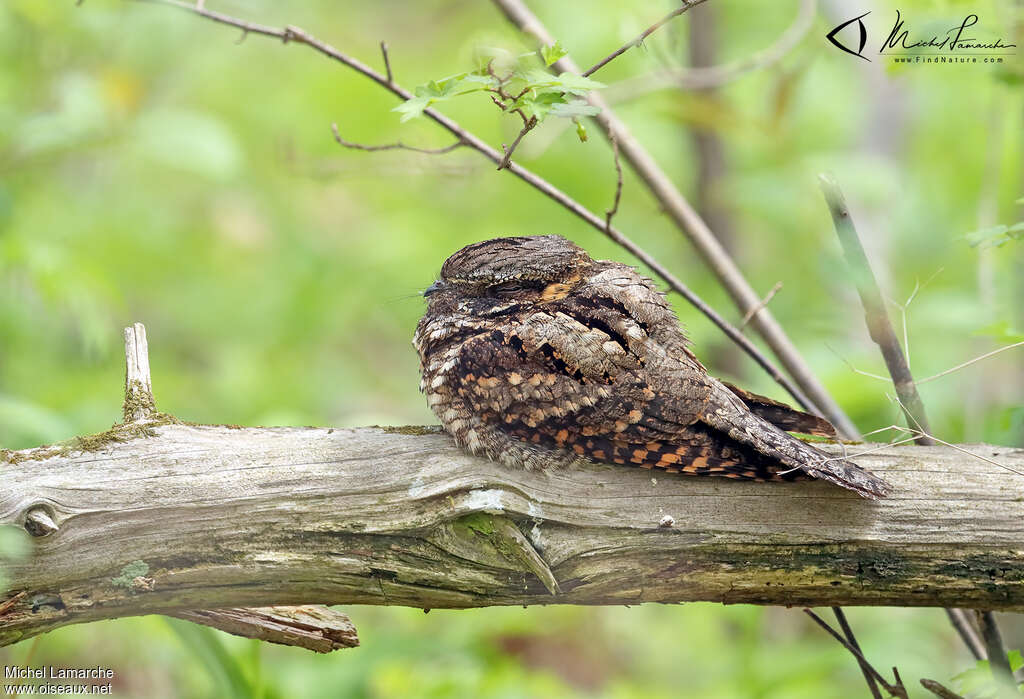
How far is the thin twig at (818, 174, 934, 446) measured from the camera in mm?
2107

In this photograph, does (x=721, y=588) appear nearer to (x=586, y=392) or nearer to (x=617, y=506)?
(x=617, y=506)

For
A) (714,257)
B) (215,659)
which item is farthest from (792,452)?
(215,659)

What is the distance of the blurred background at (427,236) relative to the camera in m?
3.32

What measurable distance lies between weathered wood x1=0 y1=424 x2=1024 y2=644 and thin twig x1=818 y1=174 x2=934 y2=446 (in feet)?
0.78

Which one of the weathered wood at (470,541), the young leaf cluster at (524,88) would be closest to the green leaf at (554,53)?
the young leaf cluster at (524,88)

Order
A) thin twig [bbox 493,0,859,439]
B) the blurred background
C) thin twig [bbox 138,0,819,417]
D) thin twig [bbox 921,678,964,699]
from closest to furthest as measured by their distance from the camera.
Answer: thin twig [bbox 921,678,964,699] → thin twig [bbox 138,0,819,417] → thin twig [bbox 493,0,859,439] → the blurred background

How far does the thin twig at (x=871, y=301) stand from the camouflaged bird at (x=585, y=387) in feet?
0.80

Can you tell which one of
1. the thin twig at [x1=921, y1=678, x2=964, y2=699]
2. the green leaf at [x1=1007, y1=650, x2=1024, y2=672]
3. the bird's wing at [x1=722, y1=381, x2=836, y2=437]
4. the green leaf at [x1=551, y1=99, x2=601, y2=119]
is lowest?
the thin twig at [x1=921, y1=678, x2=964, y2=699]

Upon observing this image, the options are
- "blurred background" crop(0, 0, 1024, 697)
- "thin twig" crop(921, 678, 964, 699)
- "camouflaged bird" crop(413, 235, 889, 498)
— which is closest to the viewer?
"thin twig" crop(921, 678, 964, 699)

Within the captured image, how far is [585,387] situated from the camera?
89.0 inches

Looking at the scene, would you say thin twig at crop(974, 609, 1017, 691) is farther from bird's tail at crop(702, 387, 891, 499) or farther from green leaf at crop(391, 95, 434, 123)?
green leaf at crop(391, 95, 434, 123)

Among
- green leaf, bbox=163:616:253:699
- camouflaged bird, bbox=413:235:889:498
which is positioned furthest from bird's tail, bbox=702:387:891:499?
green leaf, bbox=163:616:253:699

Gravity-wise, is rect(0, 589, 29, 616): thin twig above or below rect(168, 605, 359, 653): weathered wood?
above

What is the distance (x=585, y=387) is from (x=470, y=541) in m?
0.50
